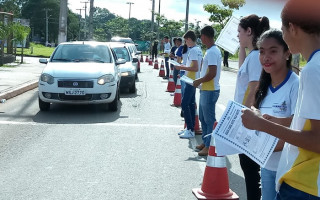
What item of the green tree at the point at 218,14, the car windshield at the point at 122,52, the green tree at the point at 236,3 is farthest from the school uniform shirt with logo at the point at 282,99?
the green tree at the point at 218,14

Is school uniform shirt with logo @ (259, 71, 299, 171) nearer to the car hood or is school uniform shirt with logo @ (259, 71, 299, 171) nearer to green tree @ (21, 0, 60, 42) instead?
the car hood

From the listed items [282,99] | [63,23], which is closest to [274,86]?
[282,99]

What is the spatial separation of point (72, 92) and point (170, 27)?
206 feet

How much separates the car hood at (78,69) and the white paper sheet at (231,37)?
5.59 meters

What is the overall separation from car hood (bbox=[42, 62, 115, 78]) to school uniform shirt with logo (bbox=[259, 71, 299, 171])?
7.73m

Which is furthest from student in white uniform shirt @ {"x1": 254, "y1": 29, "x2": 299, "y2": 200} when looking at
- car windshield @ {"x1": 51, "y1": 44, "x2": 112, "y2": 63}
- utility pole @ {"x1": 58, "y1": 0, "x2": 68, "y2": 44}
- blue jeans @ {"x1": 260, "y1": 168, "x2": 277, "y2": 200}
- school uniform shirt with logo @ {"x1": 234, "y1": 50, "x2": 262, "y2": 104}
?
utility pole @ {"x1": 58, "y1": 0, "x2": 68, "y2": 44}

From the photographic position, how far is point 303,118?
2.07 metres

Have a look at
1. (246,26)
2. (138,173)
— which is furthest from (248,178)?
(138,173)

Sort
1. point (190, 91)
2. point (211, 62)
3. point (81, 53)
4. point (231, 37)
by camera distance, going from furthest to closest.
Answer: point (81, 53) < point (190, 91) < point (211, 62) < point (231, 37)

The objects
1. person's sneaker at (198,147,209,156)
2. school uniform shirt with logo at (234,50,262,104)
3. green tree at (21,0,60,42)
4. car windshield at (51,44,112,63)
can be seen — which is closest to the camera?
school uniform shirt with logo at (234,50,262,104)

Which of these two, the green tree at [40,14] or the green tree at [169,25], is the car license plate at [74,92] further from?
the green tree at [40,14]

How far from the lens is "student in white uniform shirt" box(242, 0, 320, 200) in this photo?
200 centimetres

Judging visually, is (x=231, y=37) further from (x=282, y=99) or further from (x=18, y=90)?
(x=18, y=90)

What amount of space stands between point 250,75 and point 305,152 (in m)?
1.99
